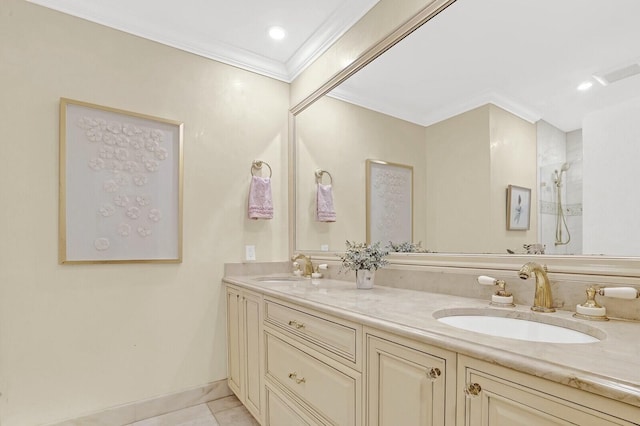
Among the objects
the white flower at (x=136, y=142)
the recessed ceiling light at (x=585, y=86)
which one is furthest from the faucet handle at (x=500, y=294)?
the white flower at (x=136, y=142)

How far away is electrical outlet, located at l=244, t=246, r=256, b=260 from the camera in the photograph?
8.11 feet

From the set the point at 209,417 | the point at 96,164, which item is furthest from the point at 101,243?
the point at 209,417

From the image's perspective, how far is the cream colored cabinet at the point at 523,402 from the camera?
0.58 m

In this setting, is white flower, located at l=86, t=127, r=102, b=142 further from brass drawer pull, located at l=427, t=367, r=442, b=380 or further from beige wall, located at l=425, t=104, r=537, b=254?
brass drawer pull, located at l=427, t=367, r=442, b=380

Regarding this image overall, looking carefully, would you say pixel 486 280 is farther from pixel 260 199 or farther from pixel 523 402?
pixel 260 199

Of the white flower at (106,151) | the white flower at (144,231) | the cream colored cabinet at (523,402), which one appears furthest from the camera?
the white flower at (144,231)

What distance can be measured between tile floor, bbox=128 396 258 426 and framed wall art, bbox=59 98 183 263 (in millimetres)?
967

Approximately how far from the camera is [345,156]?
90.0 inches

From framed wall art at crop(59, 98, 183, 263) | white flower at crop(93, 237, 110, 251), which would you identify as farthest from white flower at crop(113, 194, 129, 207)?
white flower at crop(93, 237, 110, 251)

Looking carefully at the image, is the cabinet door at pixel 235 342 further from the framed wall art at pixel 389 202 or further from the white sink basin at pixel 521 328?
the white sink basin at pixel 521 328

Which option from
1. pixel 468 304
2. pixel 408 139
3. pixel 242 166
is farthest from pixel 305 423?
pixel 242 166

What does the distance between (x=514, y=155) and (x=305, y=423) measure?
1.42 m

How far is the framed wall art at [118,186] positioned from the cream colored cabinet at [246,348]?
0.53 m

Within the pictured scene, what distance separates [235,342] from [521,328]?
5.60 feet
